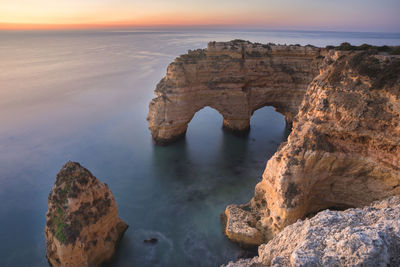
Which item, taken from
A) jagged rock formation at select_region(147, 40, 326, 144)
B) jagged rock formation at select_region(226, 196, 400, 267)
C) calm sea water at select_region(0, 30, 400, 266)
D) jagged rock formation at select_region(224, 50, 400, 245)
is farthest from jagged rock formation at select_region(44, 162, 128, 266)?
jagged rock formation at select_region(147, 40, 326, 144)

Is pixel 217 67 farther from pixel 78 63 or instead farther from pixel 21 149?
pixel 78 63

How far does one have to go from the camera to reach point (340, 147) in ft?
35.0

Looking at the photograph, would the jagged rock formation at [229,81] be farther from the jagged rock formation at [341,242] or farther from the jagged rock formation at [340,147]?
the jagged rock formation at [341,242]

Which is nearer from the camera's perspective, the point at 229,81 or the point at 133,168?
the point at 133,168

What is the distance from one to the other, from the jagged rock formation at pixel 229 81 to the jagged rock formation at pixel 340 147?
11.4 meters

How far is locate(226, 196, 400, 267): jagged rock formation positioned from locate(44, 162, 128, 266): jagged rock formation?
6725 mm

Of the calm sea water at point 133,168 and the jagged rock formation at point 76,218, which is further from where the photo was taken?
the calm sea water at point 133,168

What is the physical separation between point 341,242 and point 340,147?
684cm

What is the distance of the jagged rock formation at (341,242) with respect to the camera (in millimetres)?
4465

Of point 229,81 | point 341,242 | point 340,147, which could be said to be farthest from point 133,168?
point 341,242

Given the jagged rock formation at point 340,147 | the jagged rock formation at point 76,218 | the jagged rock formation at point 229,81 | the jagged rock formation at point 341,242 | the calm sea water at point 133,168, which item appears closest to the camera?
the jagged rock formation at point 341,242

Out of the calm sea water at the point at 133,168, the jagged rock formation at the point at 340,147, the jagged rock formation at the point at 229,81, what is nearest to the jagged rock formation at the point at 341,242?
the jagged rock formation at the point at 340,147

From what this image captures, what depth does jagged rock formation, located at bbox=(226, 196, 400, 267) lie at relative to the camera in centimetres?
446

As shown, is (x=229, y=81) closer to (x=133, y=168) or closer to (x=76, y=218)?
(x=133, y=168)
